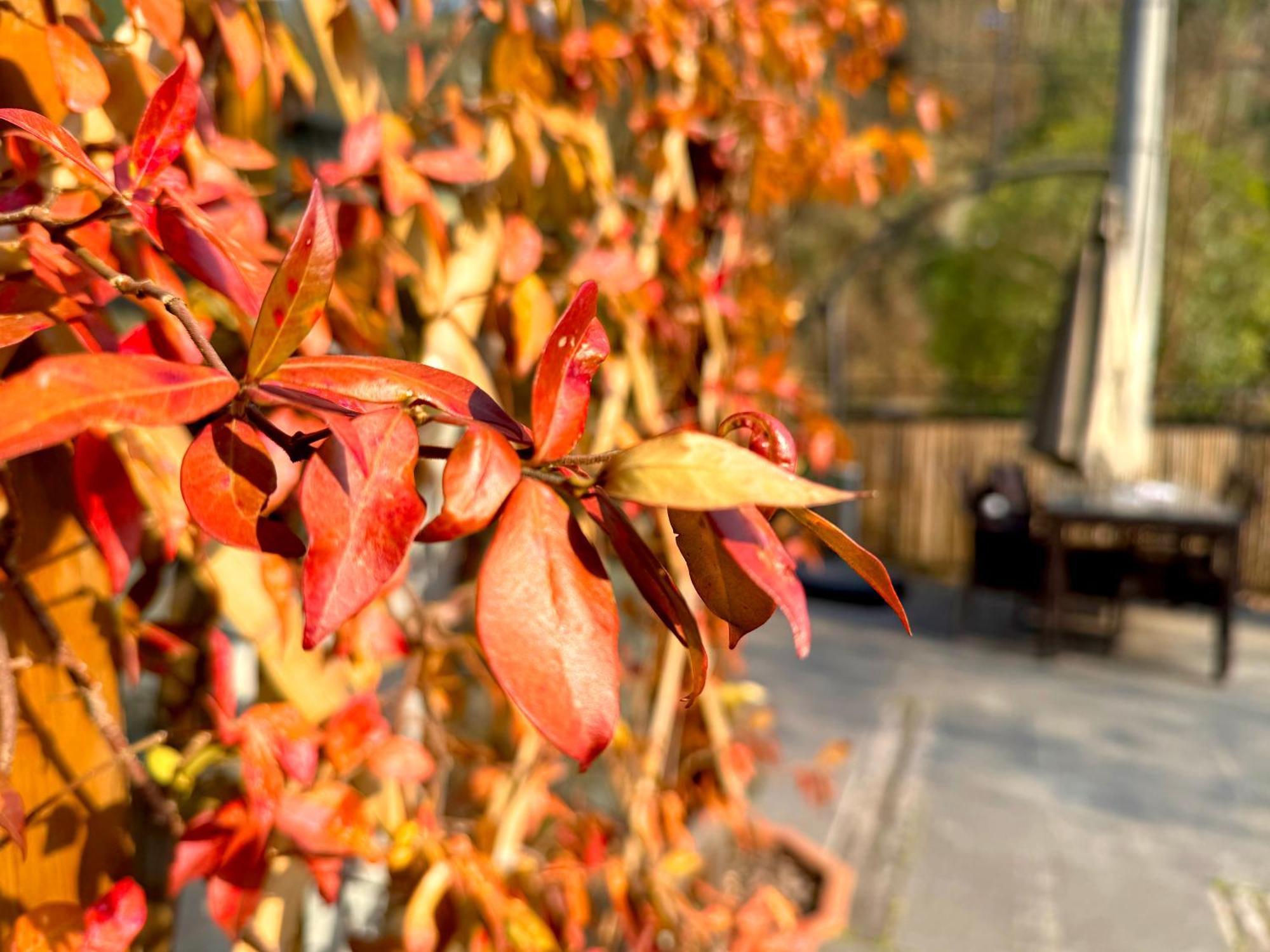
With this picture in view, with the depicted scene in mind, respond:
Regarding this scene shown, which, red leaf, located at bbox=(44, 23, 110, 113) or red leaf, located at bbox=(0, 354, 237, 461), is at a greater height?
red leaf, located at bbox=(44, 23, 110, 113)

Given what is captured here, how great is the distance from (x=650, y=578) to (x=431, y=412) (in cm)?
11

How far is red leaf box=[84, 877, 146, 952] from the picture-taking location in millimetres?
622

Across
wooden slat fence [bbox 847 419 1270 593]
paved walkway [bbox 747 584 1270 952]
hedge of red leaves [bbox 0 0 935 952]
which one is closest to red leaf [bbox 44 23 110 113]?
hedge of red leaves [bbox 0 0 935 952]

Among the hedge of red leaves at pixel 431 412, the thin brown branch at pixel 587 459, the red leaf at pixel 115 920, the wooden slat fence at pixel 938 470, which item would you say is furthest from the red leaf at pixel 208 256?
the wooden slat fence at pixel 938 470

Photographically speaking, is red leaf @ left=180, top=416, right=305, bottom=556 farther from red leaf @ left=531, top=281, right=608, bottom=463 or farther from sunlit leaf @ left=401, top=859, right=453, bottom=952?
sunlit leaf @ left=401, top=859, right=453, bottom=952

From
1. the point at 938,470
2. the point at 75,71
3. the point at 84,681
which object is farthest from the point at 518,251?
the point at 938,470

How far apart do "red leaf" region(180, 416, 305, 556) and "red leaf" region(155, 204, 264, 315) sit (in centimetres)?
12

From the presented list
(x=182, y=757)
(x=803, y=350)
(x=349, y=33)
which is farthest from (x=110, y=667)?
(x=803, y=350)

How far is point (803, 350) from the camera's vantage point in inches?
590

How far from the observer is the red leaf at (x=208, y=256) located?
51cm

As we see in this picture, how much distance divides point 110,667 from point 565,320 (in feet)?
2.00

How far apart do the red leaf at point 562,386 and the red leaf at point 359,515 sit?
48mm

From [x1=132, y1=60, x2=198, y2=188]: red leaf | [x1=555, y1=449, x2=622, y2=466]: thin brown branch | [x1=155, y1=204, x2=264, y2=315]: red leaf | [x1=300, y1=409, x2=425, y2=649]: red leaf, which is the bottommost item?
[x1=300, y1=409, x2=425, y2=649]: red leaf

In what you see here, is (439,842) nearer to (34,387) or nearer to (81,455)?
(81,455)
